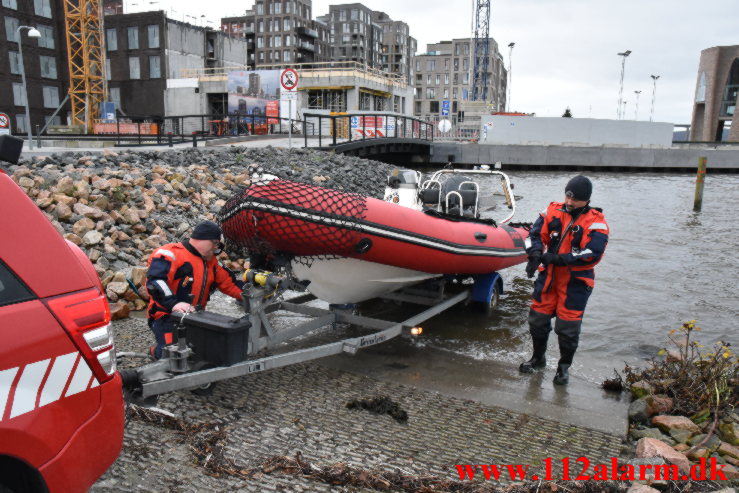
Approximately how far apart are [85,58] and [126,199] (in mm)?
37551

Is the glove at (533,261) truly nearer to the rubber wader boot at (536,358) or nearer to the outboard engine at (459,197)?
the rubber wader boot at (536,358)

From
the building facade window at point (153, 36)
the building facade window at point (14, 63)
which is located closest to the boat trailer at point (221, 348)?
the building facade window at point (14, 63)

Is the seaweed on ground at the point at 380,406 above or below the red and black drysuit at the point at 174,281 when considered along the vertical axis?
below

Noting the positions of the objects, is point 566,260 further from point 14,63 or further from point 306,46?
point 306,46

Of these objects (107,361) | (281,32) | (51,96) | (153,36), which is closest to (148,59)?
(153,36)

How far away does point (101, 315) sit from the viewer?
6.35ft

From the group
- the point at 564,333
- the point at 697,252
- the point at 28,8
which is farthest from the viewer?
the point at 28,8

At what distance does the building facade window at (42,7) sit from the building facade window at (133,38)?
18.2 ft

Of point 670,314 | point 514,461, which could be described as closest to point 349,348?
point 514,461

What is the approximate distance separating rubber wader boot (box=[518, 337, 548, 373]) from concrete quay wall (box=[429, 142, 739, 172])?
26.3 m

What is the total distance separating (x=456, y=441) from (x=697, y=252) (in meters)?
9.34

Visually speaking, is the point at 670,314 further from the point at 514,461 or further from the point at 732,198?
the point at 732,198

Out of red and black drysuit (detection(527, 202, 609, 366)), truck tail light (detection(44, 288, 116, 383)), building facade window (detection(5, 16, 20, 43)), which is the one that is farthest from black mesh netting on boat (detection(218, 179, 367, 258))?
building facade window (detection(5, 16, 20, 43))

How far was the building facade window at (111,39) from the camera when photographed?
1748 inches
